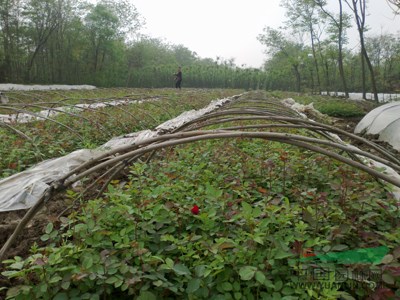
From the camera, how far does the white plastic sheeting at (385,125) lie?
6610 millimetres

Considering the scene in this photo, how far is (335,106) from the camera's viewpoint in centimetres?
1112

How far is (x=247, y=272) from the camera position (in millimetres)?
1431

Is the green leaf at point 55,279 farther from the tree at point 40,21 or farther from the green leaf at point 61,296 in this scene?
the tree at point 40,21

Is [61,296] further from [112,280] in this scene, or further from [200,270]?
[200,270]

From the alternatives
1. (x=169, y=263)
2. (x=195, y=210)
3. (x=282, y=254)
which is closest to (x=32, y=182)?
(x=195, y=210)

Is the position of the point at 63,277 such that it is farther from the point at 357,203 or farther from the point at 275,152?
the point at 275,152

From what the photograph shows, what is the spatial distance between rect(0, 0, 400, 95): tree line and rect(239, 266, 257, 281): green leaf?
73.7 feet

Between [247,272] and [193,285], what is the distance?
24 cm

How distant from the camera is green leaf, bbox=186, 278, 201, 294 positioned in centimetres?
143

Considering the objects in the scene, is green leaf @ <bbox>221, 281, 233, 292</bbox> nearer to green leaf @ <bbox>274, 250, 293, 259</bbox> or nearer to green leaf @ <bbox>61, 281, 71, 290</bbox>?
green leaf @ <bbox>274, 250, 293, 259</bbox>

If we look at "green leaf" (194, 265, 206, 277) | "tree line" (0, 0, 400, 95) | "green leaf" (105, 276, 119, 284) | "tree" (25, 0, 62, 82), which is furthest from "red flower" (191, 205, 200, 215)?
"tree" (25, 0, 62, 82)

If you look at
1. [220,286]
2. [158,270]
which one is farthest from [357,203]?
[158,270]

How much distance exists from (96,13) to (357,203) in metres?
36.1

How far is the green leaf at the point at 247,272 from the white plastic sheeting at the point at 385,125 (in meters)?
5.88
